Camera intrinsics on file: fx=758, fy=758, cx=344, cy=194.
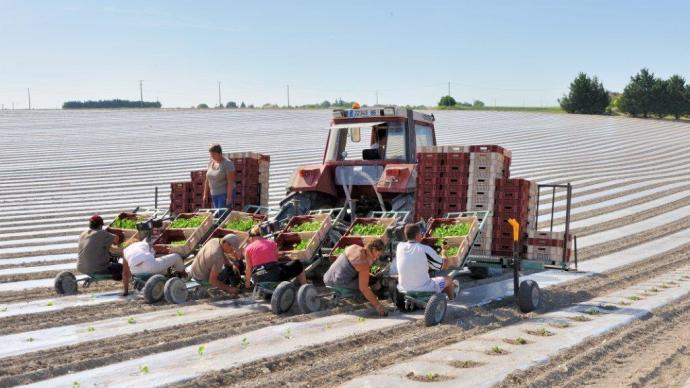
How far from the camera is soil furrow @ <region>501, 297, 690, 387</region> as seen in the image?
6.11 meters

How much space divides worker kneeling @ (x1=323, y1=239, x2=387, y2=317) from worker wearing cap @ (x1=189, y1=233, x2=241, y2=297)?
62.0 inches

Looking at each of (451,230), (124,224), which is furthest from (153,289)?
(451,230)

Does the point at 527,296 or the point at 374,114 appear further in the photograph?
the point at 374,114

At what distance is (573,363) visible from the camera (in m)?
6.57

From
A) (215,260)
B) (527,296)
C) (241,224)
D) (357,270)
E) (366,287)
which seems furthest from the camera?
(241,224)

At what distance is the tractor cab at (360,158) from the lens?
37.3 ft

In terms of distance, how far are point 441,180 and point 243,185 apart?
3.61 meters

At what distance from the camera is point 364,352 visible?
274 inches

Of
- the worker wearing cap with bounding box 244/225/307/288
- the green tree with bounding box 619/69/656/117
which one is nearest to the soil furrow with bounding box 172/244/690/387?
the worker wearing cap with bounding box 244/225/307/288

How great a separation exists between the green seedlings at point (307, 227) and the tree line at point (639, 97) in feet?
180

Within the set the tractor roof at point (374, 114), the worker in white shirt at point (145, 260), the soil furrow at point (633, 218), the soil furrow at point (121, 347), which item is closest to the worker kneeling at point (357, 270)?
the soil furrow at point (121, 347)

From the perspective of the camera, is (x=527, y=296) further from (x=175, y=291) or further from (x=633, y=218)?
(x=633, y=218)

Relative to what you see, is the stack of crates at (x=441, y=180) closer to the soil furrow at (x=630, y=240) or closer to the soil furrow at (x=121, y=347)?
the soil furrow at (x=121, y=347)

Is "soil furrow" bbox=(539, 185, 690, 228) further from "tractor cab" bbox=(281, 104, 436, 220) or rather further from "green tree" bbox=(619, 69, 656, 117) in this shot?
"green tree" bbox=(619, 69, 656, 117)
